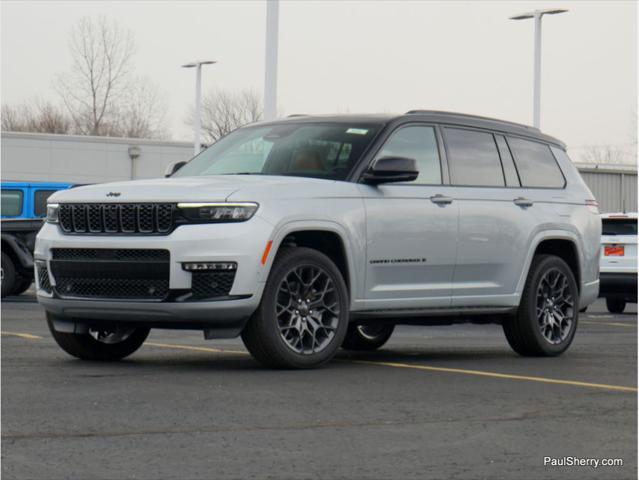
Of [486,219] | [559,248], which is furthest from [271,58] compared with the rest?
[486,219]

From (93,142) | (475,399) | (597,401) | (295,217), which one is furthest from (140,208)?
(93,142)

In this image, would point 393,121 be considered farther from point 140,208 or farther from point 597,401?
point 597,401

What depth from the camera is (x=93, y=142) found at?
5038 cm

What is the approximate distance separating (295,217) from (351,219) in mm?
564

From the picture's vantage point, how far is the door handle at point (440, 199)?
405 inches

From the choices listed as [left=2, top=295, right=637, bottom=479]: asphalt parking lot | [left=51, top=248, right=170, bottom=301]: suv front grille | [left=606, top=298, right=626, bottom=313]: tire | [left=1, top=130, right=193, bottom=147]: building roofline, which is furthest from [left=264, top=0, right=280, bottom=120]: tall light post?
[left=1, top=130, right=193, bottom=147]: building roofline

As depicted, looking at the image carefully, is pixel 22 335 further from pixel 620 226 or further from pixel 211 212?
pixel 620 226

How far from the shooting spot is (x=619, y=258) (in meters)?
20.4

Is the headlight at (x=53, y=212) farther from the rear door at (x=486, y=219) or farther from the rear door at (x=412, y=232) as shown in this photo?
the rear door at (x=486, y=219)

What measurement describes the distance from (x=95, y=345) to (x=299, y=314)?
160 cm

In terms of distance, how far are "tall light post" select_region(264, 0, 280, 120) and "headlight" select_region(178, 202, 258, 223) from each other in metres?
12.6

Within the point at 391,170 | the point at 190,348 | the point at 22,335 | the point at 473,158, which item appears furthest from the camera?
the point at 22,335

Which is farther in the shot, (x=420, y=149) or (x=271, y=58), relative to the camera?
(x=271, y=58)

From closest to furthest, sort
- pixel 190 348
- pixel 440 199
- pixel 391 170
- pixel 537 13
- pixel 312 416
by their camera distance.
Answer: pixel 312 416, pixel 391 170, pixel 440 199, pixel 190 348, pixel 537 13
